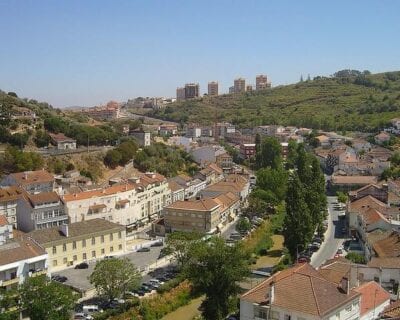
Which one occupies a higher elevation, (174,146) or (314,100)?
(314,100)

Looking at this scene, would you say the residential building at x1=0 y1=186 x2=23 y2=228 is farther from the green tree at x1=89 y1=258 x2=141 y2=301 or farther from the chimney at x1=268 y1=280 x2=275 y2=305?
the chimney at x1=268 y1=280 x2=275 y2=305

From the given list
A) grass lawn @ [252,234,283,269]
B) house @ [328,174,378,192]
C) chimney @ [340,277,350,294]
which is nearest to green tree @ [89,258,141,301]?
grass lawn @ [252,234,283,269]

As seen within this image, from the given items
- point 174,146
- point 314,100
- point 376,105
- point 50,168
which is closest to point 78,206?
point 50,168

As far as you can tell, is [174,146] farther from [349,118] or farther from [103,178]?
[349,118]

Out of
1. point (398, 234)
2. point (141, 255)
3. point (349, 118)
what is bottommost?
point (141, 255)

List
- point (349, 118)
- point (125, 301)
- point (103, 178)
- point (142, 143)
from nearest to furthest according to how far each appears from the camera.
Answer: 1. point (125, 301)
2. point (103, 178)
3. point (142, 143)
4. point (349, 118)

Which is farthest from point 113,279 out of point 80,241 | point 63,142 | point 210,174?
point 210,174

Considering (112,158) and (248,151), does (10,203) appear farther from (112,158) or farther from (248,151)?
(248,151)
